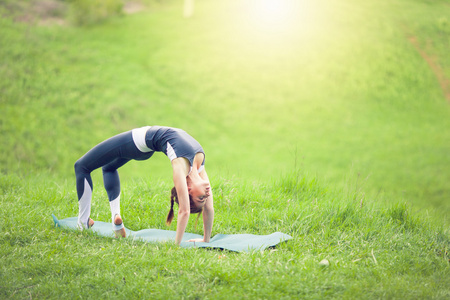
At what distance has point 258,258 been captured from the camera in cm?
323

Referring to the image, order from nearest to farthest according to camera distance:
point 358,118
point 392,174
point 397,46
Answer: point 392,174 < point 358,118 < point 397,46

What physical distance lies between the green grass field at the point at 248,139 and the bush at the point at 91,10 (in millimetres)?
357

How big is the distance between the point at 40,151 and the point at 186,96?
15.5ft

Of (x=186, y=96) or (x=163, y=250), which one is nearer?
(x=163, y=250)

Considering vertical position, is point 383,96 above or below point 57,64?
below

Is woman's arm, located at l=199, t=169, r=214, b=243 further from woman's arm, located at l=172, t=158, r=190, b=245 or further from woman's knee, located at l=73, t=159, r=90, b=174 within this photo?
woman's knee, located at l=73, t=159, r=90, b=174

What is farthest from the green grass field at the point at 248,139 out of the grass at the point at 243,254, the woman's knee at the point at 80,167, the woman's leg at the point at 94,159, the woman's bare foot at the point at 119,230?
the woman's knee at the point at 80,167

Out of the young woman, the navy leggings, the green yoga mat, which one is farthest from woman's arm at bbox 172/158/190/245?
the navy leggings

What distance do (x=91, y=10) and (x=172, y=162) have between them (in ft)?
45.4

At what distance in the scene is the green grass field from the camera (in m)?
3.08

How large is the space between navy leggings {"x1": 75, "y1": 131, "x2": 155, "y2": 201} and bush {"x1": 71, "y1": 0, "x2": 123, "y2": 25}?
1288 cm

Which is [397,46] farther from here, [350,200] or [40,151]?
[40,151]

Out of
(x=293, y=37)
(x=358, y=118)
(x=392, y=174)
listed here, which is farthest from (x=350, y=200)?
(x=293, y=37)

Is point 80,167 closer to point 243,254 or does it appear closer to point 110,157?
point 110,157
